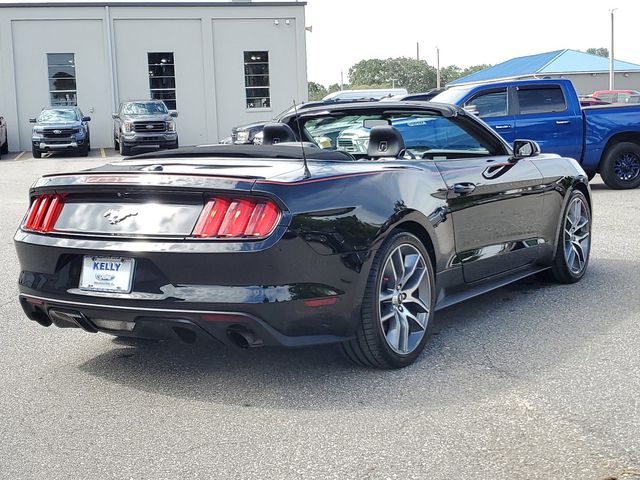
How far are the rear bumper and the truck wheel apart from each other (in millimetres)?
11033

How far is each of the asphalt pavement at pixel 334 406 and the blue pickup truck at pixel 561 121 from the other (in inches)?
306

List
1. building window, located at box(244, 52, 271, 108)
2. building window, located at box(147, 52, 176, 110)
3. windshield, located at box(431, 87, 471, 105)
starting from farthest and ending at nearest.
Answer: building window, located at box(244, 52, 271, 108), building window, located at box(147, 52, 176, 110), windshield, located at box(431, 87, 471, 105)

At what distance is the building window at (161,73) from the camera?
116 ft

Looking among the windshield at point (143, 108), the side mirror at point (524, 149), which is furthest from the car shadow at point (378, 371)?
the windshield at point (143, 108)

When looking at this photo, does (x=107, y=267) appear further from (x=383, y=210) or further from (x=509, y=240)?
(x=509, y=240)

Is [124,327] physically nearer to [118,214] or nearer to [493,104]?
[118,214]

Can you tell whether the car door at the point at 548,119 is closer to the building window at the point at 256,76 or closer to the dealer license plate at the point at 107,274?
the dealer license plate at the point at 107,274

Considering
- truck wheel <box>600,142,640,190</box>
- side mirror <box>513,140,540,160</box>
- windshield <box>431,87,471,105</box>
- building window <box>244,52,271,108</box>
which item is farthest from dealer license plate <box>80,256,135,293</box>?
building window <box>244,52,271,108</box>

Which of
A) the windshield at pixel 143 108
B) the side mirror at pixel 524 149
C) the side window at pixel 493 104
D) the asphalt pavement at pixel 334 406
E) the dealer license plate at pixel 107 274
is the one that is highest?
the windshield at pixel 143 108

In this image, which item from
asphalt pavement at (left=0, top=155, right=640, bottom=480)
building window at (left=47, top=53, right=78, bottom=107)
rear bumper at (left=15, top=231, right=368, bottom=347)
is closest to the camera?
asphalt pavement at (left=0, top=155, right=640, bottom=480)

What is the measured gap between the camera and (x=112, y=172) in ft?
15.0

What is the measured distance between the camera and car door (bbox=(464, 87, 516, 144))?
13461 mm

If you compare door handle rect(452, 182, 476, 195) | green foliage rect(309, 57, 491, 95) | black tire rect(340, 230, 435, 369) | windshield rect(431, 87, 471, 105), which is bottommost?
black tire rect(340, 230, 435, 369)

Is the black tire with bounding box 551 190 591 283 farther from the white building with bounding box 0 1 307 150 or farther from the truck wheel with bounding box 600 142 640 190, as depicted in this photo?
the white building with bounding box 0 1 307 150
